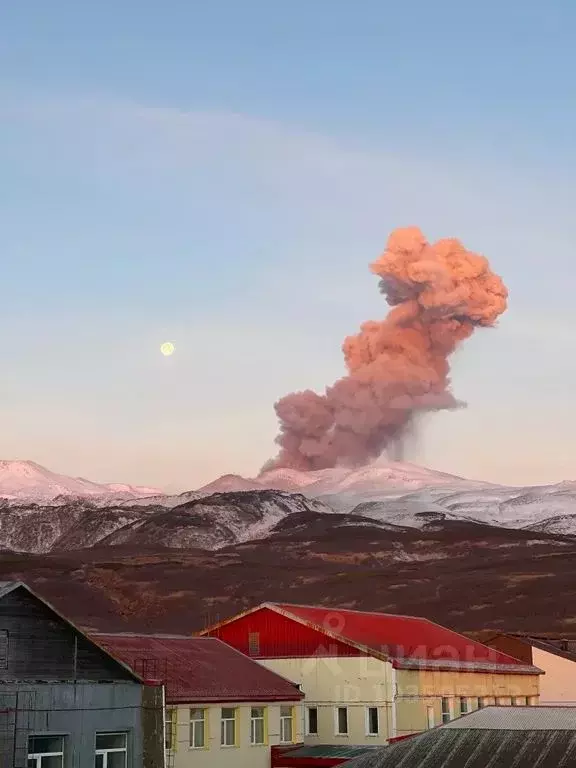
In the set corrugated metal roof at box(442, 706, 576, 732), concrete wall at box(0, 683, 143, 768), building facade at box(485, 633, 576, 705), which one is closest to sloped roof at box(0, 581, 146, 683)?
concrete wall at box(0, 683, 143, 768)

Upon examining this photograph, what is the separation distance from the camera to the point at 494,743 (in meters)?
26.9

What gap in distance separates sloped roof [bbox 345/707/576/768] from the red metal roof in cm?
801

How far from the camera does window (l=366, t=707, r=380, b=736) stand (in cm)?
3984

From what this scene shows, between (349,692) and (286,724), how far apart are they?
275 centimetres

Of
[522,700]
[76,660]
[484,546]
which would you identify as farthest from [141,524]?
[76,660]

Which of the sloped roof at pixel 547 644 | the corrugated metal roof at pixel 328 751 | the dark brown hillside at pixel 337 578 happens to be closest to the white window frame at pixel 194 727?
the corrugated metal roof at pixel 328 751

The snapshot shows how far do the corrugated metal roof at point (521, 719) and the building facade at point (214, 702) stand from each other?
966cm

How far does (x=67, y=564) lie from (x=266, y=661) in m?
101

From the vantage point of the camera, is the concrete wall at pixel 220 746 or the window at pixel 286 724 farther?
the window at pixel 286 724

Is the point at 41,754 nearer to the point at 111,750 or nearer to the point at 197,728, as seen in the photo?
the point at 111,750

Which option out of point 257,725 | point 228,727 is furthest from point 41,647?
point 257,725

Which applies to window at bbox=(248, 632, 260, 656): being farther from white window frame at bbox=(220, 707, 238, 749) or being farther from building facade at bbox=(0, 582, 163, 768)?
building facade at bbox=(0, 582, 163, 768)

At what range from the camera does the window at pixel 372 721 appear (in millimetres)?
39844

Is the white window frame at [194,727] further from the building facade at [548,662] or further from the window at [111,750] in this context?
the building facade at [548,662]
